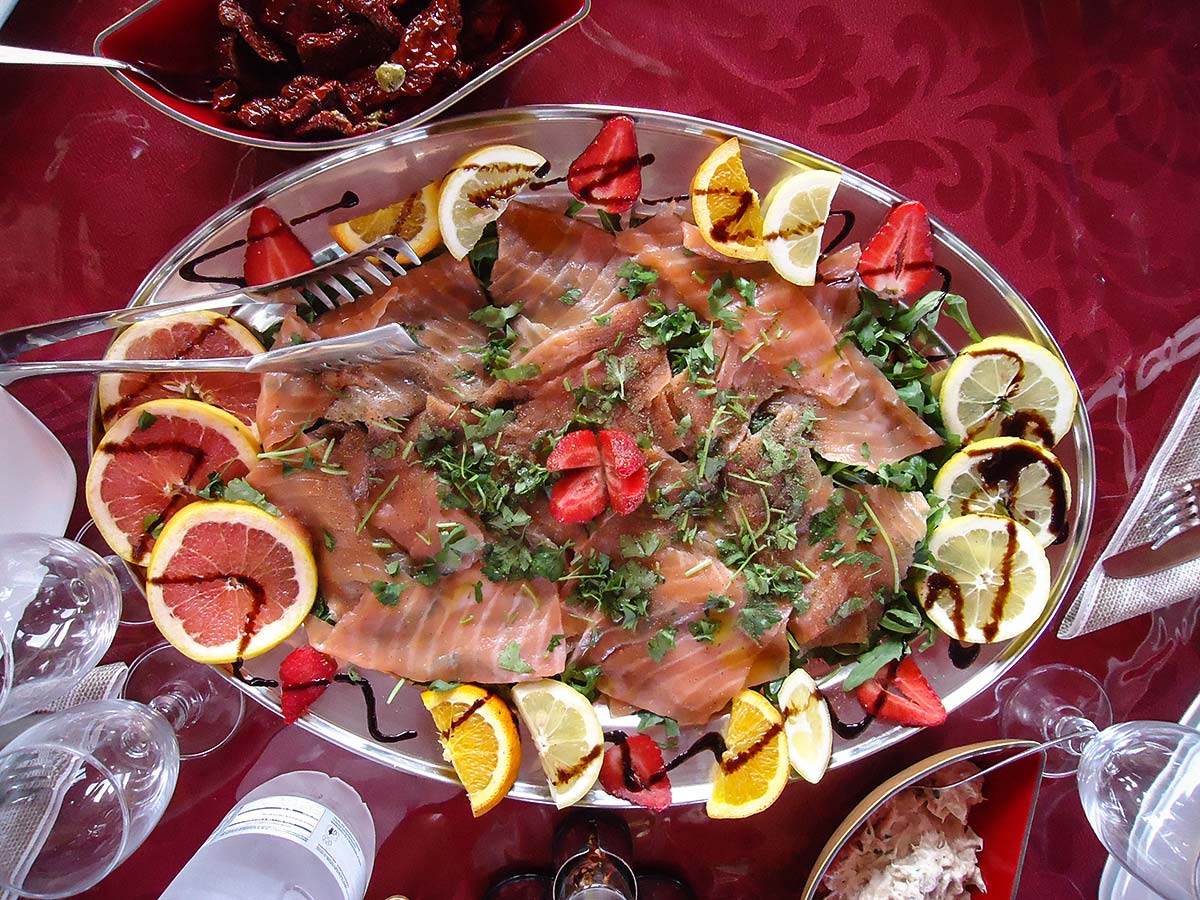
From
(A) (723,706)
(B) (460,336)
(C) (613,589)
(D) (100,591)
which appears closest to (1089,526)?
(A) (723,706)

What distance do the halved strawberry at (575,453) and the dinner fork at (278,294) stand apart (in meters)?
0.52

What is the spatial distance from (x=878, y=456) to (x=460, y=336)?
969 millimetres

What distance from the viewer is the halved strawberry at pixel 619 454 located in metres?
1.77

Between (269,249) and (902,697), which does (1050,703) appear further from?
(269,249)

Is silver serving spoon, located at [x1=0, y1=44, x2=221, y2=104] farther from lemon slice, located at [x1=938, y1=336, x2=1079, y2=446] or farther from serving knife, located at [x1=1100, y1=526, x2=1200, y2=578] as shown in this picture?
serving knife, located at [x1=1100, y1=526, x2=1200, y2=578]

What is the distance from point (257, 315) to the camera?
6.38ft

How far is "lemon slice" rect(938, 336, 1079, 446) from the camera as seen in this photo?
76.8 inches

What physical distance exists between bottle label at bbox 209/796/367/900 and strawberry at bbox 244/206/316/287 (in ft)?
3.96

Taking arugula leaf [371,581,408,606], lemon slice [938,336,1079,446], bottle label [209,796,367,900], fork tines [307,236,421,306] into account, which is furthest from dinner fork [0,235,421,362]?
lemon slice [938,336,1079,446]

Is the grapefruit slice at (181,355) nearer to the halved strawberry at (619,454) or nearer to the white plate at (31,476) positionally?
the white plate at (31,476)

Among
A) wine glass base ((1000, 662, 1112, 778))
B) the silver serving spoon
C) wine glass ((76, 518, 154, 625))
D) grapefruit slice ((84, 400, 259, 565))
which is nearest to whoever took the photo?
the silver serving spoon

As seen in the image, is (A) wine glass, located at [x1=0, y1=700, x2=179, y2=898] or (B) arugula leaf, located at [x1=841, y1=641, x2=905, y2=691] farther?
(B) arugula leaf, located at [x1=841, y1=641, x2=905, y2=691]

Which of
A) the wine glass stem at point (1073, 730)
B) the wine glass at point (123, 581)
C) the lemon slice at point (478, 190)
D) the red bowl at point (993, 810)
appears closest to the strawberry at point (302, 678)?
the wine glass at point (123, 581)

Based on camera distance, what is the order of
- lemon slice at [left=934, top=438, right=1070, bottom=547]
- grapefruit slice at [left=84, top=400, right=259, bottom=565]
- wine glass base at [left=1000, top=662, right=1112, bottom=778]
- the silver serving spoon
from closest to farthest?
the silver serving spoon < grapefruit slice at [left=84, top=400, right=259, bottom=565] < lemon slice at [left=934, top=438, right=1070, bottom=547] < wine glass base at [left=1000, top=662, right=1112, bottom=778]
